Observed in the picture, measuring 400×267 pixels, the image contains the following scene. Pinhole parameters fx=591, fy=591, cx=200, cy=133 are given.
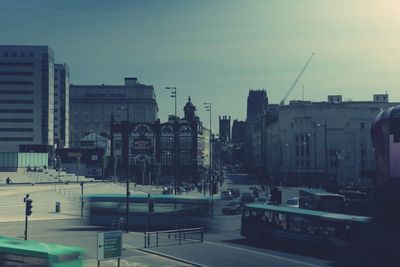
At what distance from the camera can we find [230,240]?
37219 mm

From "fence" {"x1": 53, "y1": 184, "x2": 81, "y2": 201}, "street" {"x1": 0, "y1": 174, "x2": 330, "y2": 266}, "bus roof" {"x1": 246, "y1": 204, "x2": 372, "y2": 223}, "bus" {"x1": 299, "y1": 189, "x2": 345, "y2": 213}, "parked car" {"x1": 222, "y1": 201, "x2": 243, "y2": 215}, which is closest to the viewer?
"street" {"x1": 0, "y1": 174, "x2": 330, "y2": 266}

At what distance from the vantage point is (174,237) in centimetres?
3800

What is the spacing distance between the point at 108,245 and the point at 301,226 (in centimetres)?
1496

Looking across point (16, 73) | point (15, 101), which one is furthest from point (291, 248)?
point (15, 101)

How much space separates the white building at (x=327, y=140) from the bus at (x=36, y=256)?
345 feet

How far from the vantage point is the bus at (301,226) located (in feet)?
98.4

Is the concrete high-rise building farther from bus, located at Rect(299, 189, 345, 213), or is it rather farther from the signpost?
the signpost

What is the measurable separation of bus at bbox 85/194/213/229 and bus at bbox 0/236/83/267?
803 inches

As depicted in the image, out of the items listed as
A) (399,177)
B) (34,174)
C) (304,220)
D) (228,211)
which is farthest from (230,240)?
(34,174)

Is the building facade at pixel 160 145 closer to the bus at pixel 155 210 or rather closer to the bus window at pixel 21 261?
the bus at pixel 155 210

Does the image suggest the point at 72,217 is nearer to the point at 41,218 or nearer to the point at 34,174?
the point at 41,218

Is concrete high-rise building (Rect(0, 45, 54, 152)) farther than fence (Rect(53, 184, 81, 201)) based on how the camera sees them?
Yes

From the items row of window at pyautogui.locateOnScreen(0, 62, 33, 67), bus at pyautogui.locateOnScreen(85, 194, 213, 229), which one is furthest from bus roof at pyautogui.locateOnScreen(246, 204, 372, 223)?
row of window at pyautogui.locateOnScreen(0, 62, 33, 67)

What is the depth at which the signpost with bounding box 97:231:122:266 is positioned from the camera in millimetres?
20234
